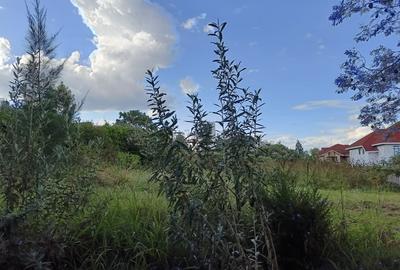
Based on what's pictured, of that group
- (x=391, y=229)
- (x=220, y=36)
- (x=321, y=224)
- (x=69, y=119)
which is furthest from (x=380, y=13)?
(x=69, y=119)

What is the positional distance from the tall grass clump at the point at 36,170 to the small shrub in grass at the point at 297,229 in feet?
5.43

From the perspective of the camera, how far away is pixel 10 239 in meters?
2.84

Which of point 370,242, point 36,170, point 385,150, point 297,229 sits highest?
point 385,150

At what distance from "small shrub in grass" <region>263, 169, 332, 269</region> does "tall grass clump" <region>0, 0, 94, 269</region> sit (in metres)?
1.66

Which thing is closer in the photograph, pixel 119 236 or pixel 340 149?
pixel 119 236

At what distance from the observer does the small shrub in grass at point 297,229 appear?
378 cm

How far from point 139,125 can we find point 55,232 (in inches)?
41.1

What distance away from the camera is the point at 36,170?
325 centimetres

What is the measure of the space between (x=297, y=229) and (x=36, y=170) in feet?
7.27

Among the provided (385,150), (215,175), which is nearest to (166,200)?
(215,175)

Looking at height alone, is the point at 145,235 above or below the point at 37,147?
below

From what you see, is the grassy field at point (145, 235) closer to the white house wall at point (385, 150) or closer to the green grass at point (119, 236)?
the green grass at point (119, 236)

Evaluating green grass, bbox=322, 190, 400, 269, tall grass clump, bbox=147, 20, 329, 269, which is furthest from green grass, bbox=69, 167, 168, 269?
green grass, bbox=322, 190, 400, 269

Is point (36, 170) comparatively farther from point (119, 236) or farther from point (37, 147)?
point (119, 236)
